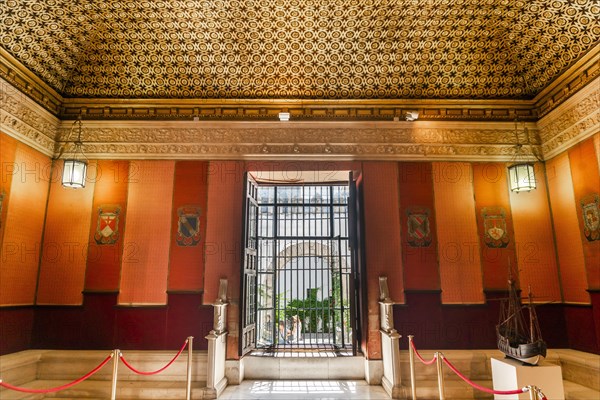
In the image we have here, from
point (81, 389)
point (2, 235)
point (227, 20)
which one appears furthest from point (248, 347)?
point (227, 20)

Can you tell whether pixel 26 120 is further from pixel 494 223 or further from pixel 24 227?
pixel 494 223

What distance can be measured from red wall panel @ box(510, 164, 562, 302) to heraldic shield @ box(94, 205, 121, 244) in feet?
24.1

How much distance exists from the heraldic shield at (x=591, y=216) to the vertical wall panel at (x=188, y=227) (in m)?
6.41

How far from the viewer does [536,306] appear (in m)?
6.46

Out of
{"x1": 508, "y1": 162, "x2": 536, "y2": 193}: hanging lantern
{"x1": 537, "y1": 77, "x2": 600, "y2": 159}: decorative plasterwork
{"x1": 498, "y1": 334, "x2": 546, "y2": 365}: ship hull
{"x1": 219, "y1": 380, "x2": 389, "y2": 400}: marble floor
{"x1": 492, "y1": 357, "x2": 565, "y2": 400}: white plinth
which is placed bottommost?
{"x1": 219, "y1": 380, "x2": 389, "y2": 400}: marble floor

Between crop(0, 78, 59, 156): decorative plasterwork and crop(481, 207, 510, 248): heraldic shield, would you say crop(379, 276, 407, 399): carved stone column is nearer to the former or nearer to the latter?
crop(481, 207, 510, 248): heraldic shield

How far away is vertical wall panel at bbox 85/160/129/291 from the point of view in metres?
6.55

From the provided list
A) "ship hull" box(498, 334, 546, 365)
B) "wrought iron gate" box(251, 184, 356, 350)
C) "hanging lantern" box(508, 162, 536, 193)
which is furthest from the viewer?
"wrought iron gate" box(251, 184, 356, 350)

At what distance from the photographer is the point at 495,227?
6758 millimetres

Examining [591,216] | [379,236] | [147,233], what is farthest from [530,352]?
[147,233]

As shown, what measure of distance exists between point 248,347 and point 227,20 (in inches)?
226

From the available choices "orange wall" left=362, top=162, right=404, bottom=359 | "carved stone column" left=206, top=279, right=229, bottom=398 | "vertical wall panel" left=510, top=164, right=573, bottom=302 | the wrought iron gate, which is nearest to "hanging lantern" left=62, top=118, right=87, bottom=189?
"carved stone column" left=206, top=279, right=229, bottom=398

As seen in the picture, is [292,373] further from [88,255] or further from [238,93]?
[238,93]

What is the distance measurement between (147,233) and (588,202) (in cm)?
746
